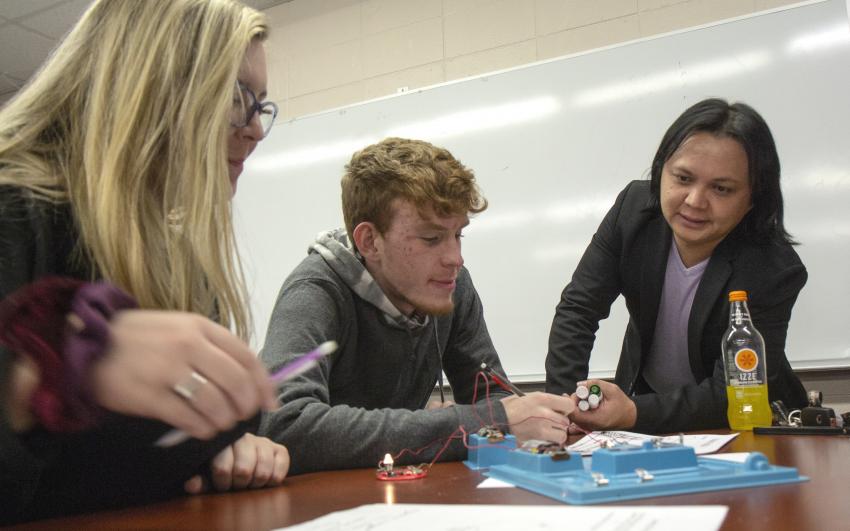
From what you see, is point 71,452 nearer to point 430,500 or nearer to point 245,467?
point 245,467

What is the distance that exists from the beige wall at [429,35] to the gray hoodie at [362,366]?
5.78 ft

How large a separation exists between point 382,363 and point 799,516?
43.1 inches

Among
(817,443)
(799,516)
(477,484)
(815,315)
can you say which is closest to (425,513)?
(477,484)

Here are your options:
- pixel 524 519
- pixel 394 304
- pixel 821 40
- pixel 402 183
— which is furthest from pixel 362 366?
pixel 821 40

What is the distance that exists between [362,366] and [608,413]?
22.0 inches

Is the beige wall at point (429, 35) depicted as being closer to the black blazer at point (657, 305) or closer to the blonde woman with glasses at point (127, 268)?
the black blazer at point (657, 305)

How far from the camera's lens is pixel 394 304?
65.7 inches

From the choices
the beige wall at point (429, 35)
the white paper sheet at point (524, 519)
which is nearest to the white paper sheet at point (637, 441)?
the white paper sheet at point (524, 519)

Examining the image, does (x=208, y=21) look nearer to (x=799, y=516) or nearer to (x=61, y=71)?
(x=61, y=71)

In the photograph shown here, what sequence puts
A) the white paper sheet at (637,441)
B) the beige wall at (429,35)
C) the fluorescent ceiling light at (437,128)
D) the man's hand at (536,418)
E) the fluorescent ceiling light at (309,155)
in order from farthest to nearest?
the fluorescent ceiling light at (309,155), the fluorescent ceiling light at (437,128), the beige wall at (429,35), the man's hand at (536,418), the white paper sheet at (637,441)

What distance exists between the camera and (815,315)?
2576mm

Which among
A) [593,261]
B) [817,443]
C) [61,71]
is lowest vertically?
[817,443]

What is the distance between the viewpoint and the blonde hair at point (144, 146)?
0.80m

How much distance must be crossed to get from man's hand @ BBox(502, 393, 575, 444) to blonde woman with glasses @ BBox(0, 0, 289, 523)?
0.44 metres
